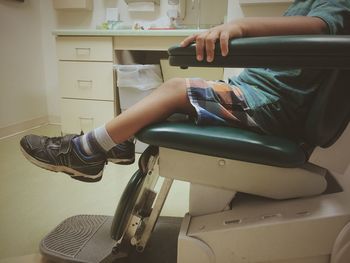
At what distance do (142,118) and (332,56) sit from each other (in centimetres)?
38

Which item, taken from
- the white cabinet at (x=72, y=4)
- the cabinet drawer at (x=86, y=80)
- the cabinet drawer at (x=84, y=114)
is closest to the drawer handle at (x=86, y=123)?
the cabinet drawer at (x=84, y=114)

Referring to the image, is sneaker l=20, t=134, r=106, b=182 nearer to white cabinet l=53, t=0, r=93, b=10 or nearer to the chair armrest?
the chair armrest

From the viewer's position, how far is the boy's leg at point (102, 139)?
0.63 m

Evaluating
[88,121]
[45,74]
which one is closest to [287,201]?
[88,121]

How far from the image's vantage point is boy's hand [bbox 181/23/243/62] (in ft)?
1.45

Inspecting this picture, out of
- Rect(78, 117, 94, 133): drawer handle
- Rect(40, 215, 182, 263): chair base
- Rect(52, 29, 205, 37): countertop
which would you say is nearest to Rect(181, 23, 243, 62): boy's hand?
Rect(40, 215, 182, 263): chair base

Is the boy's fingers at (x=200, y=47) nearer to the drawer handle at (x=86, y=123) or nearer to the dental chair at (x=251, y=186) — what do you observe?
the dental chair at (x=251, y=186)

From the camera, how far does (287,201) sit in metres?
0.58

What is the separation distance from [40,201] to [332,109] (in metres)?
1.04

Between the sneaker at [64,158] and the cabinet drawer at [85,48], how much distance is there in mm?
1037

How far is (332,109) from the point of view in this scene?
511 mm

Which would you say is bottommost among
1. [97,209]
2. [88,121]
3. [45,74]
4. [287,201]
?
[97,209]

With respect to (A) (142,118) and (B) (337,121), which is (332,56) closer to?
(B) (337,121)

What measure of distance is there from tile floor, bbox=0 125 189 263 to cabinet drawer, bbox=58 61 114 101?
490 mm
